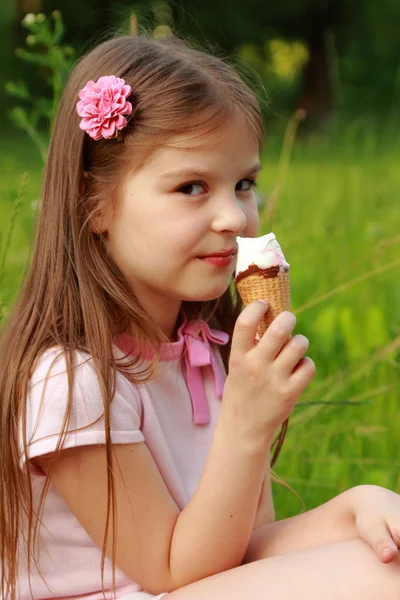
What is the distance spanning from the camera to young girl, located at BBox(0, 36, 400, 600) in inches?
59.5

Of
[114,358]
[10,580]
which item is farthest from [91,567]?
[114,358]

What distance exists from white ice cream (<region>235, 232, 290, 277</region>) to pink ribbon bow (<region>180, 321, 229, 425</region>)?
309 mm

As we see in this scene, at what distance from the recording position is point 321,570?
1.50 meters

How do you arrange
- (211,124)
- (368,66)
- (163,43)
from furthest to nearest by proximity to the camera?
(368,66)
(163,43)
(211,124)

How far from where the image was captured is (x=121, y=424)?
5.13ft

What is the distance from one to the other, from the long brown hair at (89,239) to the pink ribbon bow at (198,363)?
11 centimetres

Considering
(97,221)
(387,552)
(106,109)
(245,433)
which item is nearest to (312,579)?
(387,552)

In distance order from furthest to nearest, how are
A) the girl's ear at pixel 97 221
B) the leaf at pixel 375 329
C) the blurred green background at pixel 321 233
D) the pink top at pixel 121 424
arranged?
1. the leaf at pixel 375 329
2. the blurred green background at pixel 321 233
3. the girl's ear at pixel 97 221
4. the pink top at pixel 121 424

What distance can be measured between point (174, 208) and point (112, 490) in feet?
1.50

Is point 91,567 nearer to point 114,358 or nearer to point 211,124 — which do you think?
point 114,358

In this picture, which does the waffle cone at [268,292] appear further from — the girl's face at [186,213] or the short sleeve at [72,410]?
the short sleeve at [72,410]

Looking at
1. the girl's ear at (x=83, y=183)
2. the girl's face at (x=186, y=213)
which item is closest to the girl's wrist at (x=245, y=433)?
the girl's face at (x=186, y=213)

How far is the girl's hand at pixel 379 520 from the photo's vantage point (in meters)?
1.45

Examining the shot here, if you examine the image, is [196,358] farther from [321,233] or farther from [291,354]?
[321,233]
